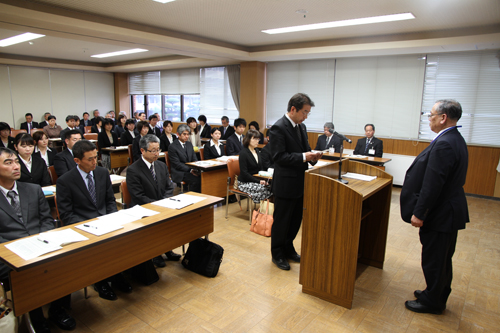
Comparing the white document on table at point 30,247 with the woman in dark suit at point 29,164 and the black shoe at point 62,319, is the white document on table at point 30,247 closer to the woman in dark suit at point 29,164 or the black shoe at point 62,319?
the black shoe at point 62,319

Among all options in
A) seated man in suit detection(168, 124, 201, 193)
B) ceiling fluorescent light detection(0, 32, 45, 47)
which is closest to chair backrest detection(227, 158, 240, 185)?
seated man in suit detection(168, 124, 201, 193)

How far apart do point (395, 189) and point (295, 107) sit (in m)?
5.24

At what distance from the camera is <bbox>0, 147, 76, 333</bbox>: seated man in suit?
2375mm

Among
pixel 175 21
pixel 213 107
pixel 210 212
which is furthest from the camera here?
pixel 213 107

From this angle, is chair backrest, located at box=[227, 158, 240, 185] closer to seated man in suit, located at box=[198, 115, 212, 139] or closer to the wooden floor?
the wooden floor

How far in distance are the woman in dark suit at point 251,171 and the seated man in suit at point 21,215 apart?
2604 mm

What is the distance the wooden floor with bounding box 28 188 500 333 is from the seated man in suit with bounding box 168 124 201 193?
1949 mm

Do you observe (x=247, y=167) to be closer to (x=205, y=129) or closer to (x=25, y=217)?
(x=25, y=217)

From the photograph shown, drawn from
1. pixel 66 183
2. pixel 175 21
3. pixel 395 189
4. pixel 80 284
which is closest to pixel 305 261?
pixel 80 284

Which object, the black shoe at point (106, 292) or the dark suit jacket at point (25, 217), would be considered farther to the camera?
the black shoe at point (106, 292)

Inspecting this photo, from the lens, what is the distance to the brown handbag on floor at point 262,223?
4.08 m

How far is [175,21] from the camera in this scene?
5.54 m

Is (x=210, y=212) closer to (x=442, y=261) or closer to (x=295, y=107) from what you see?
(x=295, y=107)

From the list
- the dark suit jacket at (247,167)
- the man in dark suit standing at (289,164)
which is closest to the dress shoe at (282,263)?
the man in dark suit standing at (289,164)
